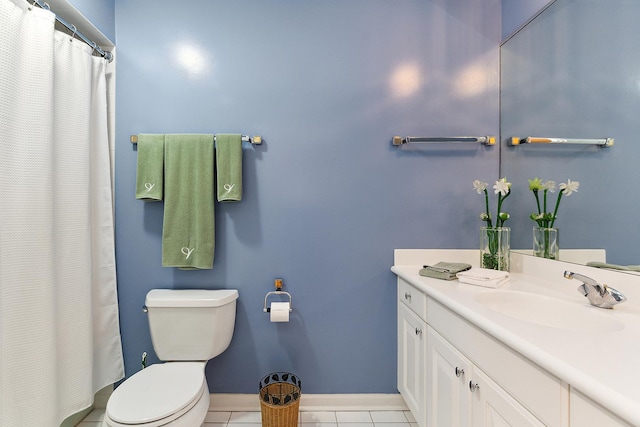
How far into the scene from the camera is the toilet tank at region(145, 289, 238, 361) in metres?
1.56

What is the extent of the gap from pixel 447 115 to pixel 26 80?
2.01 metres

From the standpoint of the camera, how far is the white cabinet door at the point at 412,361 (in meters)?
1.42

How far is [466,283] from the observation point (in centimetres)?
139

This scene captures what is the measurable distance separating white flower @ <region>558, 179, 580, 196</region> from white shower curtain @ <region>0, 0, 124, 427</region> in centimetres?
226

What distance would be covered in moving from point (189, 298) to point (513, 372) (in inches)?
55.4

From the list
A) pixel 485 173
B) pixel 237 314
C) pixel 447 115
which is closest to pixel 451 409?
pixel 237 314

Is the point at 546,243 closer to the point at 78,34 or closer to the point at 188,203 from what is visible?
the point at 188,203

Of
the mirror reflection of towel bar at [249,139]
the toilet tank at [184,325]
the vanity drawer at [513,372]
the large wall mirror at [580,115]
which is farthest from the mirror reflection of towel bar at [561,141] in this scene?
the toilet tank at [184,325]

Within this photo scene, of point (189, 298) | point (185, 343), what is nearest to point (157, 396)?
point (185, 343)

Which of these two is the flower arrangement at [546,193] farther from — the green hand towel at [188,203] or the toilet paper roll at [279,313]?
the green hand towel at [188,203]

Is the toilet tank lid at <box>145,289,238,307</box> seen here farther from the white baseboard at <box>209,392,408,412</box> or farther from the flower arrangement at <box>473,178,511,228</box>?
the flower arrangement at <box>473,178,511,228</box>

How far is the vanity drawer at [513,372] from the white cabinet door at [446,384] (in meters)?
0.06

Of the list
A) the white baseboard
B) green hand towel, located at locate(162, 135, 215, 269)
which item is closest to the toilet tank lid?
green hand towel, located at locate(162, 135, 215, 269)

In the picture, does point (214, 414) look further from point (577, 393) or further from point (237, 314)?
point (577, 393)
